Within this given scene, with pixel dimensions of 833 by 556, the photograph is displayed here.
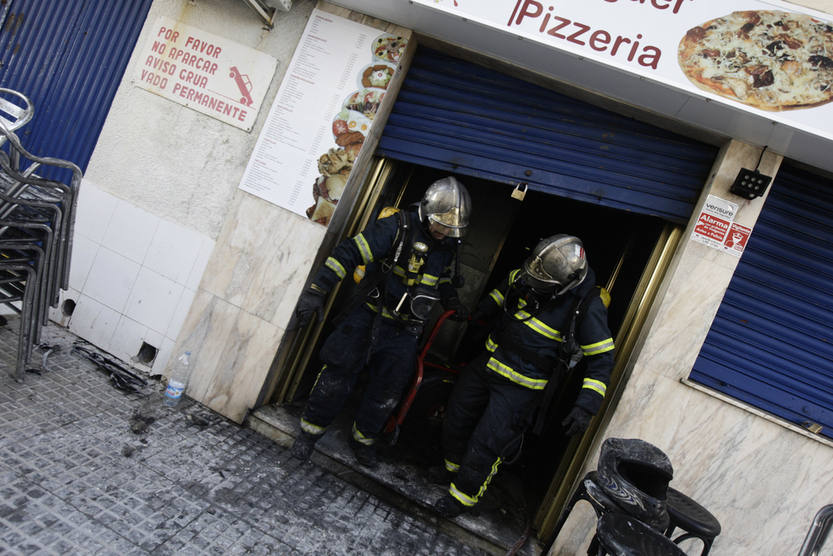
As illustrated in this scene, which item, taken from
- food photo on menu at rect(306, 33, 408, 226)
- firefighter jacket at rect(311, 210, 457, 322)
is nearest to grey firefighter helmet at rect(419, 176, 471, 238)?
firefighter jacket at rect(311, 210, 457, 322)

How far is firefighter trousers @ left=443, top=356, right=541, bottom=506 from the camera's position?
142 inches

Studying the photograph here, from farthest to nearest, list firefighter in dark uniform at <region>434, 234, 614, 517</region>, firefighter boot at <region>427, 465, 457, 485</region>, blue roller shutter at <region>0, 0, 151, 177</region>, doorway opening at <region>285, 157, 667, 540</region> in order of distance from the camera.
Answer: blue roller shutter at <region>0, 0, 151, 177</region>, doorway opening at <region>285, 157, 667, 540</region>, firefighter boot at <region>427, 465, 457, 485</region>, firefighter in dark uniform at <region>434, 234, 614, 517</region>

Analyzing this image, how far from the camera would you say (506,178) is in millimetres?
4027

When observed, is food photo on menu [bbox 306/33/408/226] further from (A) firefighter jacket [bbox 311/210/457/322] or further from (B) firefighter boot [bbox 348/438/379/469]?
(B) firefighter boot [bbox 348/438/379/469]

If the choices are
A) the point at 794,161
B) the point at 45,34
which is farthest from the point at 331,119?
the point at 794,161

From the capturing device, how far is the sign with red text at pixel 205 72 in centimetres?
413

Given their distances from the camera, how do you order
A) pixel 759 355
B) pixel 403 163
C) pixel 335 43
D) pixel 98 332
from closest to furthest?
1. pixel 759 355
2. pixel 335 43
3. pixel 98 332
4. pixel 403 163

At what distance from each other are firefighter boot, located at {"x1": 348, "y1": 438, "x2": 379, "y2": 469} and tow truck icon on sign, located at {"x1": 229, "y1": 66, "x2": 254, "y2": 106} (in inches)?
128

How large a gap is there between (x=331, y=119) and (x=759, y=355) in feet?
13.6

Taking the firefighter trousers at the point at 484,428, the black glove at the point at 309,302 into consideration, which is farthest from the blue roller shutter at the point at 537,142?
the firefighter trousers at the point at 484,428

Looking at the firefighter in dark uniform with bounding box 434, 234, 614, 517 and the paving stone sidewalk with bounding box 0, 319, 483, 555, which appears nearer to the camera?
the paving stone sidewalk with bounding box 0, 319, 483, 555

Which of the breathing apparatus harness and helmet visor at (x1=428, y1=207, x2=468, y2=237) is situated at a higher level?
helmet visor at (x1=428, y1=207, x2=468, y2=237)

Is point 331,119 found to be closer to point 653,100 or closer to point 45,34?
point 653,100

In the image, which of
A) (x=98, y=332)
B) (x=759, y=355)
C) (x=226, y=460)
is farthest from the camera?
(x=98, y=332)
